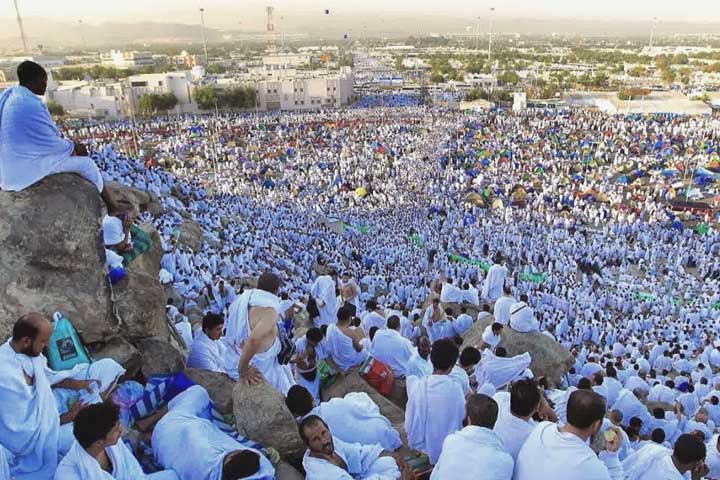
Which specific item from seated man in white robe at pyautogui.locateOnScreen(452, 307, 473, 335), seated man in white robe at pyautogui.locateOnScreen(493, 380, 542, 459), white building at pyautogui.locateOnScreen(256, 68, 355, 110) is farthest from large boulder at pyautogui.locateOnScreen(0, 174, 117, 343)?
white building at pyautogui.locateOnScreen(256, 68, 355, 110)

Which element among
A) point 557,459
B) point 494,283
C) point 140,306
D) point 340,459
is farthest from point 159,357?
point 494,283

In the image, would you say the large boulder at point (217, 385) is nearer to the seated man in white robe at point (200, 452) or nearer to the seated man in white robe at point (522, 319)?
the seated man in white robe at point (200, 452)

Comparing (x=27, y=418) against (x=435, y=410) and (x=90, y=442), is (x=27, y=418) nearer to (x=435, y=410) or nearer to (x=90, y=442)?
(x=90, y=442)

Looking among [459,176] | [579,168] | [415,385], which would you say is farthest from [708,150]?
[415,385]

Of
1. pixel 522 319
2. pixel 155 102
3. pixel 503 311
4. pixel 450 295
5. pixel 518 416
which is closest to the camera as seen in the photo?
pixel 518 416

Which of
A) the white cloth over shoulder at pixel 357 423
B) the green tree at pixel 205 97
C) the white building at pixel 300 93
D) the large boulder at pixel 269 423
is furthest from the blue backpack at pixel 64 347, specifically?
the white building at pixel 300 93

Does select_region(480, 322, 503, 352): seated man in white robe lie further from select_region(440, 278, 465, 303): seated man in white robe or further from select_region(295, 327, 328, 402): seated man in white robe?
select_region(440, 278, 465, 303): seated man in white robe

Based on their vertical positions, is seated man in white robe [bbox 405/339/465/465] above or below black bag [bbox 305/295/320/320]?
above
